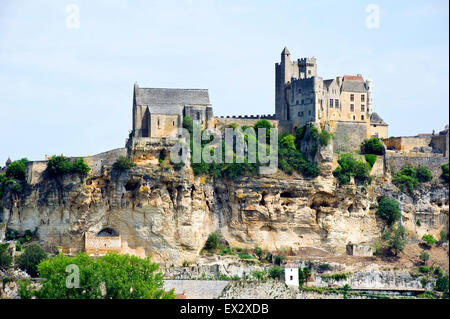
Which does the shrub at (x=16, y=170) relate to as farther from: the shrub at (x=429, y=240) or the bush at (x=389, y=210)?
the shrub at (x=429, y=240)

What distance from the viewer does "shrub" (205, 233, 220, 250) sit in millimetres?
70500

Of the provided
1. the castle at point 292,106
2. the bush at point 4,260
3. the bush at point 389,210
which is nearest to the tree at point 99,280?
the bush at point 4,260

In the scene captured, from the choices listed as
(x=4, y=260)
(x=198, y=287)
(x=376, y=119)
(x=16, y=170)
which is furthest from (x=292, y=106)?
(x=4, y=260)

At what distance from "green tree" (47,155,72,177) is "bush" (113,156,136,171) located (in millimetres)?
2516

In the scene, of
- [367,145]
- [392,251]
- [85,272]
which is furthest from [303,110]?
[85,272]

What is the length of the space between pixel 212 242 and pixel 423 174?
1349 cm

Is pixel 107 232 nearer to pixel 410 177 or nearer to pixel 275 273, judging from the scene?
pixel 275 273

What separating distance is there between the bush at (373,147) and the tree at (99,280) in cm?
1816

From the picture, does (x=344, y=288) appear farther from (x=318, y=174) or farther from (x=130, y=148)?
(x=130, y=148)

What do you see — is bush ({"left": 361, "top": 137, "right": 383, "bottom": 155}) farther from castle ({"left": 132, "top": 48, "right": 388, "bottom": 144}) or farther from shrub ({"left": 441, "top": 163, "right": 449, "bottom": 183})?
shrub ({"left": 441, "top": 163, "right": 449, "bottom": 183})

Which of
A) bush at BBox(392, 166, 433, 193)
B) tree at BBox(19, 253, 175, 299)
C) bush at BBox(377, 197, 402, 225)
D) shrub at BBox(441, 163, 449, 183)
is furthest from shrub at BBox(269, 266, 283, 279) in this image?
shrub at BBox(441, 163, 449, 183)
